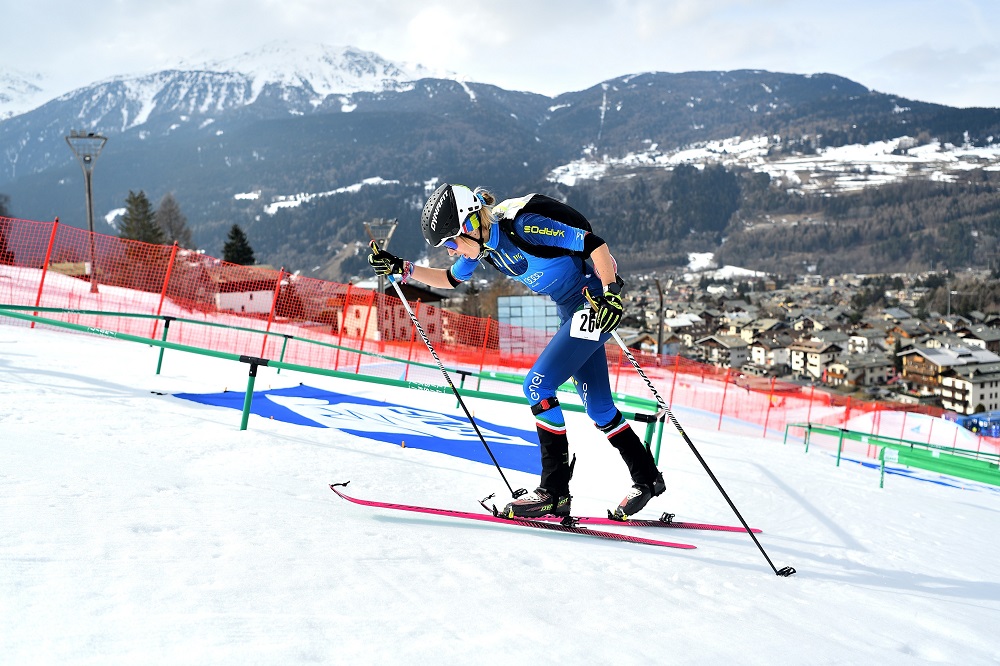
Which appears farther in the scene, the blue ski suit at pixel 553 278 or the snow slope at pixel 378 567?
the blue ski suit at pixel 553 278

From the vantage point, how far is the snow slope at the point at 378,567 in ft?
6.38

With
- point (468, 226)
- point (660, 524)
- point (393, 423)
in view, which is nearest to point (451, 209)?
point (468, 226)

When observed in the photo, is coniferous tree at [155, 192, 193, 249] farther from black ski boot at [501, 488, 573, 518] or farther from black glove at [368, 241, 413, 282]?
black ski boot at [501, 488, 573, 518]

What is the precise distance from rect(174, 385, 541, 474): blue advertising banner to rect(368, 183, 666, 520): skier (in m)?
1.46

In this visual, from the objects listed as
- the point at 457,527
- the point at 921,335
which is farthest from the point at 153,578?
the point at 921,335

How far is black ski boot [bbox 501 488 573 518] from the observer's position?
3691 millimetres

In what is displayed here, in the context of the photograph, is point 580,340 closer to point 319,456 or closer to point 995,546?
point 319,456

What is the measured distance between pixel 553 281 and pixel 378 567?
1929 millimetres

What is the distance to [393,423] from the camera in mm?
6242

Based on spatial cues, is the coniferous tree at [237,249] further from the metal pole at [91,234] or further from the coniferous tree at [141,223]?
the metal pole at [91,234]

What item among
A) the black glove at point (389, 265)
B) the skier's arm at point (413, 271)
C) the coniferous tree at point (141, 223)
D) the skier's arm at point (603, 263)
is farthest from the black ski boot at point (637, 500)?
the coniferous tree at point (141, 223)

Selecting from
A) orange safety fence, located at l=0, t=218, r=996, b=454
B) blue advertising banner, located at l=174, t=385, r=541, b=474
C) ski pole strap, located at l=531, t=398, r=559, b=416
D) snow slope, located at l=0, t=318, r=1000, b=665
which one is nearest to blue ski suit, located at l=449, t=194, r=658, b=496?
ski pole strap, located at l=531, t=398, r=559, b=416

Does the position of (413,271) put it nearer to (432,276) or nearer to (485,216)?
(432,276)

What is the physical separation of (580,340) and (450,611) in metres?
1.86
